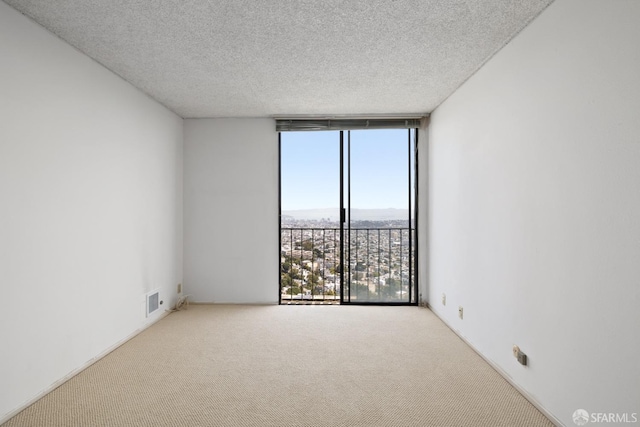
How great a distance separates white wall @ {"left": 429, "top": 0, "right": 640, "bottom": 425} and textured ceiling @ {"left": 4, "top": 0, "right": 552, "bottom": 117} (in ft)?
1.10

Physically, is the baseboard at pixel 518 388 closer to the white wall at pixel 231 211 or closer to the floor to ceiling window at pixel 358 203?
the floor to ceiling window at pixel 358 203

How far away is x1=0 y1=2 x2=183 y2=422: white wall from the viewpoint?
73.4 inches

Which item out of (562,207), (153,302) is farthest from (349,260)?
(562,207)

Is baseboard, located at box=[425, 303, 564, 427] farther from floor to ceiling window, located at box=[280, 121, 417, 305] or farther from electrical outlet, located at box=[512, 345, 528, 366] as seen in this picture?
floor to ceiling window, located at box=[280, 121, 417, 305]

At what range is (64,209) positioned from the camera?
7.34ft

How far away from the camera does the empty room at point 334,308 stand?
1568mm

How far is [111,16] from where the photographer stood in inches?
76.9

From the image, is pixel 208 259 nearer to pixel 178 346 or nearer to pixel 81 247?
pixel 178 346

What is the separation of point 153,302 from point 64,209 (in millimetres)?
1551

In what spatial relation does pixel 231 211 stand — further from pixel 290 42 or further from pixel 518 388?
pixel 518 388

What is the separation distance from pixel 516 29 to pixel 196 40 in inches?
84.4

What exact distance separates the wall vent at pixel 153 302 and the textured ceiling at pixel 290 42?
82.9 inches

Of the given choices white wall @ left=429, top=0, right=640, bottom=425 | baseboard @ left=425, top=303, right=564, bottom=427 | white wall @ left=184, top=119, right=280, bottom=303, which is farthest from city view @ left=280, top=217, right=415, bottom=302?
white wall @ left=429, top=0, right=640, bottom=425

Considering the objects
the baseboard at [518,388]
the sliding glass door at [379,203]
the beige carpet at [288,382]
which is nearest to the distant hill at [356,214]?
the sliding glass door at [379,203]
